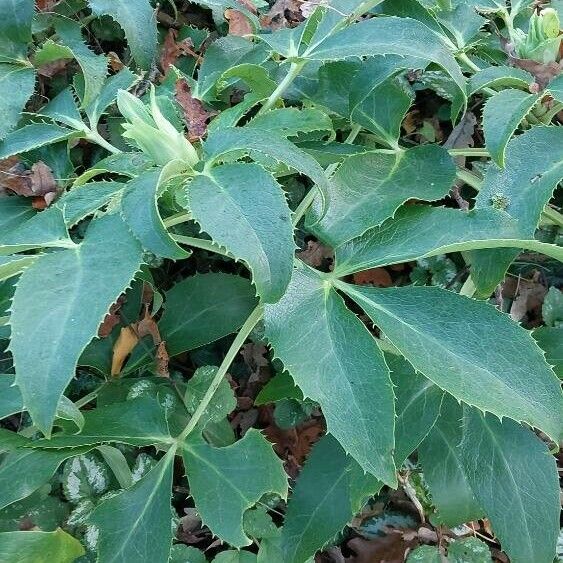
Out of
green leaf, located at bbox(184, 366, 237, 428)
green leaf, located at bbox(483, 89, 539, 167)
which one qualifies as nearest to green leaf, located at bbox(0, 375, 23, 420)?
green leaf, located at bbox(184, 366, 237, 428)

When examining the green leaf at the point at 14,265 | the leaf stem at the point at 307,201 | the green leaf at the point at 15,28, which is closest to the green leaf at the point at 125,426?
the green leaf at the point at 14,265

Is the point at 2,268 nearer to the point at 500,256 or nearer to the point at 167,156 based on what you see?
the point at 167,156

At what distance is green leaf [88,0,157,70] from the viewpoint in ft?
3.74

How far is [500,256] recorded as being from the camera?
0.90 meters

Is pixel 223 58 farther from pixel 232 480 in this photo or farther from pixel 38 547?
pixel 38 547

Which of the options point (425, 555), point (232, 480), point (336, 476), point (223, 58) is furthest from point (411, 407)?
point (223, 58)

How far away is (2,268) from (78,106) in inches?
25.1

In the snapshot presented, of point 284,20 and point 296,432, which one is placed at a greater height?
point 284,20

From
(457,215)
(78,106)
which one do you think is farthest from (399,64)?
(78,106)

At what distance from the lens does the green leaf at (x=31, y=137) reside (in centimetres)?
107

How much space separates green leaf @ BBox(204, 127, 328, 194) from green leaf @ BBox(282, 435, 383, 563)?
1.39 feet

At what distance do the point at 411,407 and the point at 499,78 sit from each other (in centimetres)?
49

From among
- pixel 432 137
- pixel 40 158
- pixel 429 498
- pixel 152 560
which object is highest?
pixel 40 158

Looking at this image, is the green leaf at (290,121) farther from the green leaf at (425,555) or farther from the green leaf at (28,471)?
the green leaf at (425,555)
